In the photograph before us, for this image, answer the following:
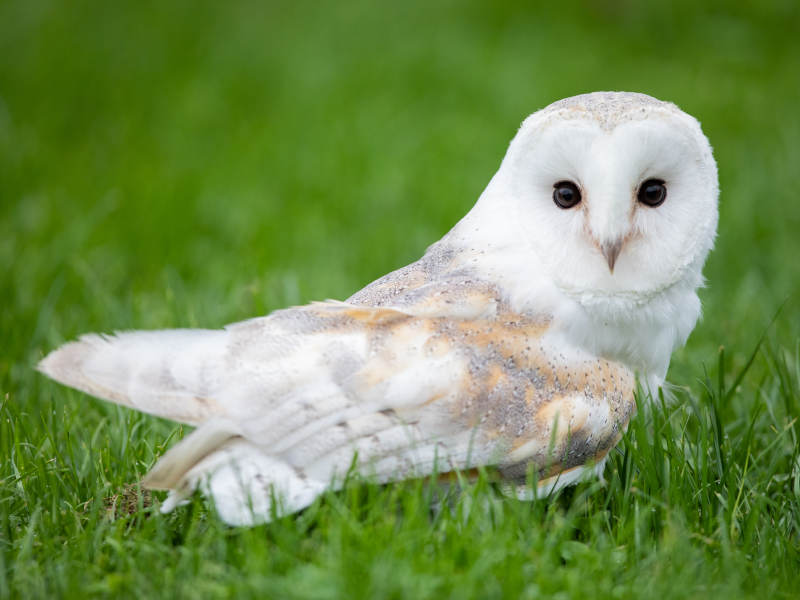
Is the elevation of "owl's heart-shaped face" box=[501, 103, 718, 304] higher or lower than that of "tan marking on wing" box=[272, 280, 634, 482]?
higher

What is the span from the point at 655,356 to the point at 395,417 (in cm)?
87

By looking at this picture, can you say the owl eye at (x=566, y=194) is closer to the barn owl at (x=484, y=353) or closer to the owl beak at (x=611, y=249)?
the barn owl at (x=484, y=353)

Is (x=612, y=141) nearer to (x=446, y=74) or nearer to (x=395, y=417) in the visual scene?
(x=395, y=417)

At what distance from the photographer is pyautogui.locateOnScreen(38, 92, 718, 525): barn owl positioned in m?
1.77

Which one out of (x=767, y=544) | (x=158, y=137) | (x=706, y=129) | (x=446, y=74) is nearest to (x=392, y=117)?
(x=446, y=74)

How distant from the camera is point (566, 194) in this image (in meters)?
1.93

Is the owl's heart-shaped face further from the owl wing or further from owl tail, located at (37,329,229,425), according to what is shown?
owl tail, located at (37,329,229,425)

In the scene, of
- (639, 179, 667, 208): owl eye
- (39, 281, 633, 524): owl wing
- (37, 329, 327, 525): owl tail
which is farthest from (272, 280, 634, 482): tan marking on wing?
(639, 179, 667, 208): owl eye

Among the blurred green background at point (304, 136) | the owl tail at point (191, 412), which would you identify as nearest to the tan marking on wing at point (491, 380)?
the owl tail at point (191, 412)

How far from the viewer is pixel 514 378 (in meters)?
Answer: 1.84

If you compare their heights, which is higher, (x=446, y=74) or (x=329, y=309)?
(x=446, y=74)

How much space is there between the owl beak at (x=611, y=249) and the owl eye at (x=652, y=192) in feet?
0.54

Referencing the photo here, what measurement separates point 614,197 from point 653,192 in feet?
0.63

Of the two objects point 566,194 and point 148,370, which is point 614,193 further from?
point 148,370
